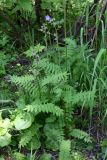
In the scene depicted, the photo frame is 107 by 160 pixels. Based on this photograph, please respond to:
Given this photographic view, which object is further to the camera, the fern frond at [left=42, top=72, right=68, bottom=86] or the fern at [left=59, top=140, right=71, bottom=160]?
the fern frond at [left=42, top=72, right=68, bottom=86]

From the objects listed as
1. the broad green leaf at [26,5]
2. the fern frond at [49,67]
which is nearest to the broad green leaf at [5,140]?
the fern frond at [49,67]

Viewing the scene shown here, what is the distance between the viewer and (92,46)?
11.4 ft

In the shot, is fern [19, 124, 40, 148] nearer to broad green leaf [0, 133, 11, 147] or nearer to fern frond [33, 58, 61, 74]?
broad green leaf [0, 133, 11, 147]

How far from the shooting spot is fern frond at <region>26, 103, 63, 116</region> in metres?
2.77

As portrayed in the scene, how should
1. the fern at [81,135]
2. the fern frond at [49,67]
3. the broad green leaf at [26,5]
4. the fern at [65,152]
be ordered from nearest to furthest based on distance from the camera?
the fern at [65,152] < the fern at [81,135] < the fern frond at [49,67] < the broad green leaf at [26,5]

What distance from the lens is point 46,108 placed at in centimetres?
279

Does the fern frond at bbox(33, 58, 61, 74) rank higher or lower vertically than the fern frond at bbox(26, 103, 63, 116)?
higher

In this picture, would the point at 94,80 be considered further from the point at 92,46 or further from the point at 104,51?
the point at 92,46

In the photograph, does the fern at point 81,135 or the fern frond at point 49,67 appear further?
the fern frond at point 49,67

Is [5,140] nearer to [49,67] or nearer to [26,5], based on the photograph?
[49,67]

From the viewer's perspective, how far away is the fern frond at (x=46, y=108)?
109 inches

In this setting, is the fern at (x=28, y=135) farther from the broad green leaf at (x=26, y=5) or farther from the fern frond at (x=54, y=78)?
the broad green leaf at (x=26, y=5)

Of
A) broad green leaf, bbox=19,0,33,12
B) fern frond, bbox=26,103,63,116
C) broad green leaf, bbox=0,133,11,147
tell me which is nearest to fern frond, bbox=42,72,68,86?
fern frond, bbox=26,103,63,116

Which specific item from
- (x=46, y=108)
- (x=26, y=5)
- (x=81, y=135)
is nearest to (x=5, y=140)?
(x=46, y=108)
